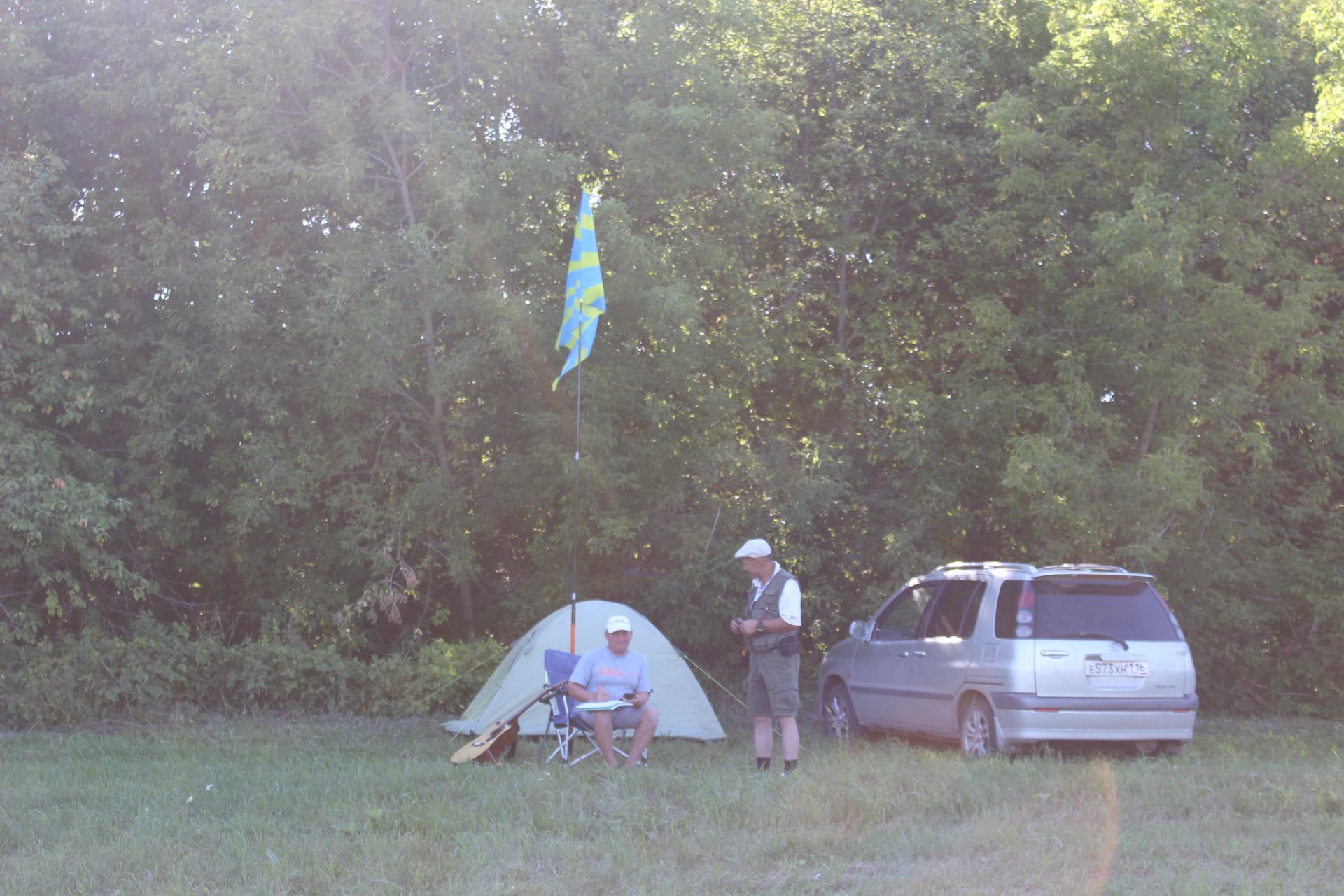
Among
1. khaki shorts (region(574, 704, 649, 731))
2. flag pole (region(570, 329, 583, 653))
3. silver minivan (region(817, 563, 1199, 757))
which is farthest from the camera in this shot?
flag pole (region(570, 329, 583, 653))


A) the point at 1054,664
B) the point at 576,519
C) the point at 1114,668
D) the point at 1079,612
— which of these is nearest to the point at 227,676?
the point at 576,519

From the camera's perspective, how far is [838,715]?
11.3 meters

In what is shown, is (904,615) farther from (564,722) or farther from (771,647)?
(564,722)

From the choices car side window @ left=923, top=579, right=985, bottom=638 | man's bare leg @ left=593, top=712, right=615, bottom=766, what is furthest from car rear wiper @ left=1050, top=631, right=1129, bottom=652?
man's bare leg @ left=593, top=712, right=615, bottom=766

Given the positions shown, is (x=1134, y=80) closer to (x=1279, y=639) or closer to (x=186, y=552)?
(x=1279, y=639)

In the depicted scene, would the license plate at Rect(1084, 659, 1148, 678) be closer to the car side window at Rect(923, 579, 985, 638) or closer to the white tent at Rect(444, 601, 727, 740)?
the car side window at Rect(923, 579, 985, 638)

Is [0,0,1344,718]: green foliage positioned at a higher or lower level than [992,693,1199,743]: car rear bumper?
higher

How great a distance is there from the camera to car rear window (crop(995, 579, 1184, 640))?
29.8 ft

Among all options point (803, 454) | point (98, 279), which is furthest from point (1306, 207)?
point (98, 279)

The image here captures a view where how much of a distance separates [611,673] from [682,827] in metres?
2.64

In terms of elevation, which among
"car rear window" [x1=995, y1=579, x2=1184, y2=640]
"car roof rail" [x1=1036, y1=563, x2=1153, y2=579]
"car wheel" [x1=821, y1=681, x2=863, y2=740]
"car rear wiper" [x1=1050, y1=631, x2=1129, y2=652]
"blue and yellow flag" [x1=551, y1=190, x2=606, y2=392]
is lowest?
"car wheel" [x1=821, y1=681, x2=863, y2=740]

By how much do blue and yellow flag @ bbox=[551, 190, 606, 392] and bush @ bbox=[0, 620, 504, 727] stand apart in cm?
347

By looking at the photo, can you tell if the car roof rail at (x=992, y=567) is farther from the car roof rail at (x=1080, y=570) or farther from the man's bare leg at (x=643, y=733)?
Answer: the man's bare leg at (x=643, y=733)

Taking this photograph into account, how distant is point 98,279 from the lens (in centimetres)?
1275
